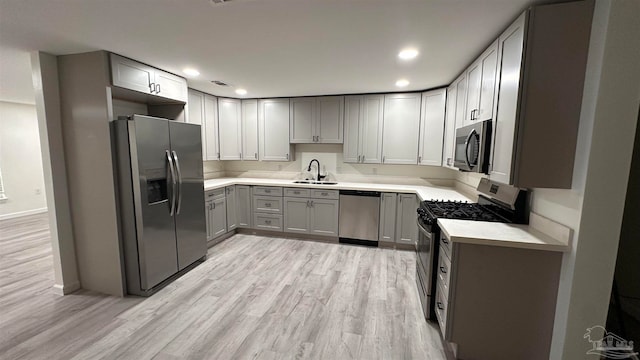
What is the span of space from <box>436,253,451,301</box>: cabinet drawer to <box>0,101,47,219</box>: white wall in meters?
7.98

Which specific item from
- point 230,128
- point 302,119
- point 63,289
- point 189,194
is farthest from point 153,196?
point 302,119

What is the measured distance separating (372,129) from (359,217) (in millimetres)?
1401

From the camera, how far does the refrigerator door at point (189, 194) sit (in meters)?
2.91

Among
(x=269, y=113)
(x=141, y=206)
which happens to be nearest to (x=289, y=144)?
(x=269, y=113)

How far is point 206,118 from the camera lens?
4188 mm

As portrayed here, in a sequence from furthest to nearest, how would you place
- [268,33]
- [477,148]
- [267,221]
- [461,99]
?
[267,221] < [461,99] < [477,148] < [268,33]

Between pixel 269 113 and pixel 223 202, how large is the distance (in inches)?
67.2

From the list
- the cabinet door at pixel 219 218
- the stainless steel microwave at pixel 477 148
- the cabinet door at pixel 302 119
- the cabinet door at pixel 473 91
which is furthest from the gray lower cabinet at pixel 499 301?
the cabinet door at pixel 219 218

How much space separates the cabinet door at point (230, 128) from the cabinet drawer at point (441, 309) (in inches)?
150

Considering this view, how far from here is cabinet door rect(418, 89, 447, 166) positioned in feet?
11.9

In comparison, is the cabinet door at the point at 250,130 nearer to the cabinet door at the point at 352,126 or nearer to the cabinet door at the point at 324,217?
the cabinet door at the point at 324,217

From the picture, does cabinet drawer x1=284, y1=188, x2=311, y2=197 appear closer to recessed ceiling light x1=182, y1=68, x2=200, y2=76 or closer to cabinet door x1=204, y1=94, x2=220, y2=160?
cabinet door x1=204, y1=94, x2=220, y2=160

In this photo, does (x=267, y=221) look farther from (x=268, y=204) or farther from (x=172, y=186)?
(x=172, y=186)

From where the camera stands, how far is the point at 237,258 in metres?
3.55
